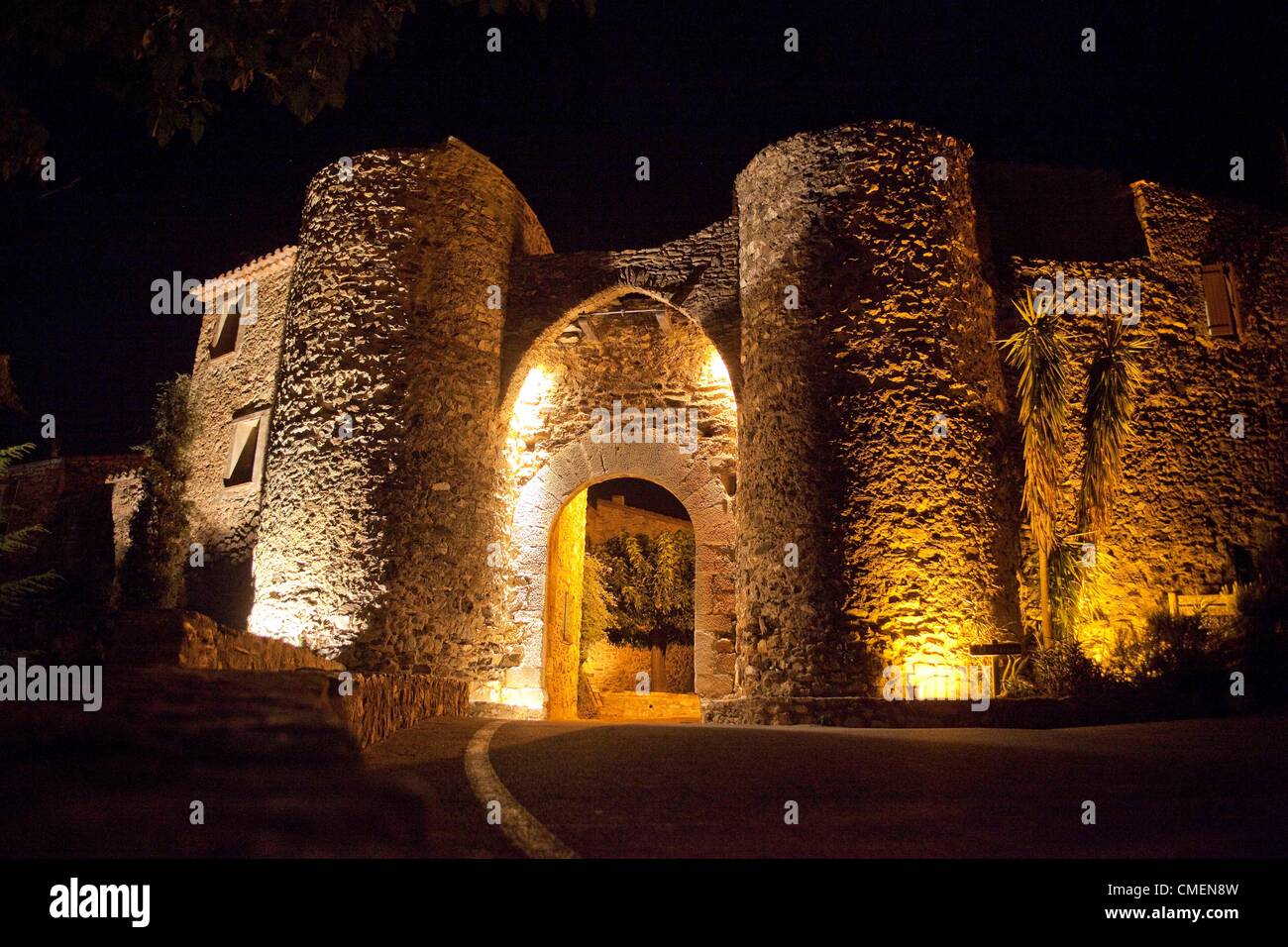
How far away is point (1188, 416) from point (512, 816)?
997 cm

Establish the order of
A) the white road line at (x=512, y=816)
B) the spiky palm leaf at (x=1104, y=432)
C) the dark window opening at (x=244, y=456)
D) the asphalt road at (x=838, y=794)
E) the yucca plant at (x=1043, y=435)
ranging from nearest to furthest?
the white road line at (x=512, y=816), the asphalt road at (x=838, y=794), the yucca plant at (x=1043, y=435), the spiky palm leaf at (x=1104, y=432), the dark window opening at (x=244, y=456)

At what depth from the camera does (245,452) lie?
1398 centimetres

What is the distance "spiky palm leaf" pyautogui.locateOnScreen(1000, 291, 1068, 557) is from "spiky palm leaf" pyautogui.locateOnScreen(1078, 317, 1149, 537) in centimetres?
35

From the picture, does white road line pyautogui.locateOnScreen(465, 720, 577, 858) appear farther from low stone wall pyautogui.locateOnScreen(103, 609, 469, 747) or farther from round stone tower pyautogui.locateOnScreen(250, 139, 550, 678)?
round stone tower pyautogui.locateOnScreen(250, 139, 550, 678)

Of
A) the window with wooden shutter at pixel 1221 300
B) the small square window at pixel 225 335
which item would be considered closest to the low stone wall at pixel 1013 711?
the window with wooden shutter at pixel 1221 300

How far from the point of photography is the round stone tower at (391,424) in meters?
10.3

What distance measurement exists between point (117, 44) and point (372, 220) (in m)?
6.72

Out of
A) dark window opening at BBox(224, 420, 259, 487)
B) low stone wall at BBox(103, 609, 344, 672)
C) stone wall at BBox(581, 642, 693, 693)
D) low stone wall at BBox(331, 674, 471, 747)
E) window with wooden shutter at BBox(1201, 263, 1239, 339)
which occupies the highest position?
window with wooden shutter at BBox(1201, 263, 1239, 339)

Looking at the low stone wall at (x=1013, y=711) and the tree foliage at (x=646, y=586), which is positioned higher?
the tree foliage at (x=646, y=586)

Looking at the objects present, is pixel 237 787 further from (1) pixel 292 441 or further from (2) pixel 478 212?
(2) pixel 478 212

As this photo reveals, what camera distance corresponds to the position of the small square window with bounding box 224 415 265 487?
13781mm

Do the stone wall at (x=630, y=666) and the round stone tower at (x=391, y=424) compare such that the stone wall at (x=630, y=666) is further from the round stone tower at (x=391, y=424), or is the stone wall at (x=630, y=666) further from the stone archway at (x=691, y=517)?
the round stone tower at (x=391, y=424)

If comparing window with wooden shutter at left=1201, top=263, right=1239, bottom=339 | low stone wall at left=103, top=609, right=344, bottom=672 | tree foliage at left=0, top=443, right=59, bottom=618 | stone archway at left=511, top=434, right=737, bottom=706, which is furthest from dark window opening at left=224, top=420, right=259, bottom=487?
window with wooden shutter at left=1201, top=263, right=1239, bottom=339

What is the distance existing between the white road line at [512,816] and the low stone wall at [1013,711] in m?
4.13
